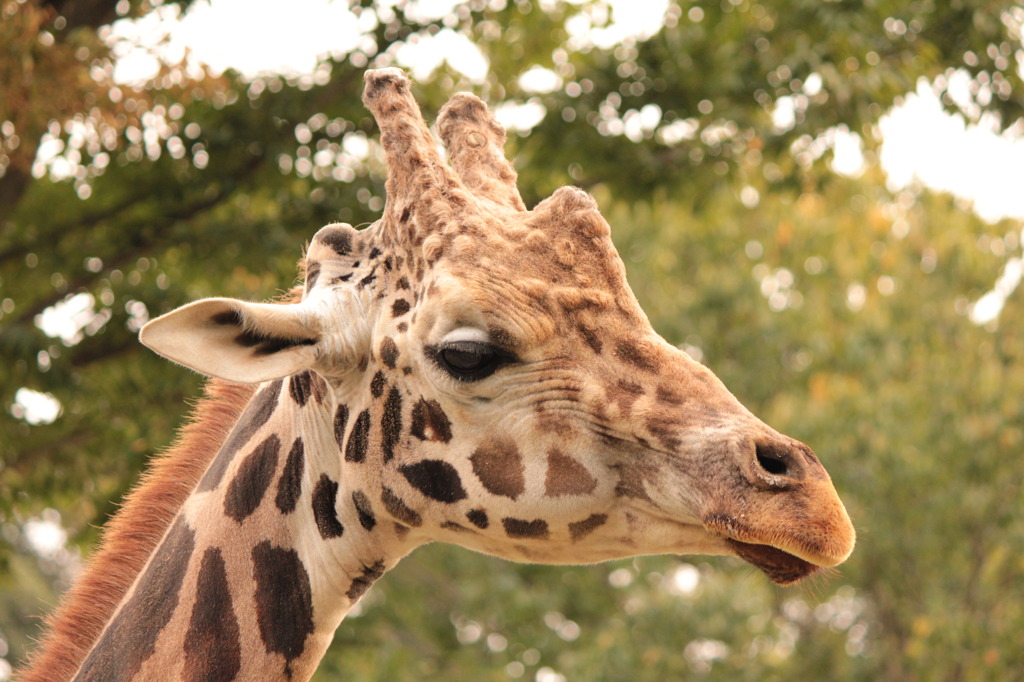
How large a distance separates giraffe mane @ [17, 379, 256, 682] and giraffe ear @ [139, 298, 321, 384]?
724 millimetres

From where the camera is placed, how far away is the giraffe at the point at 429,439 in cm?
314

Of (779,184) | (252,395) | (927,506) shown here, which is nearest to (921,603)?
(927,506)

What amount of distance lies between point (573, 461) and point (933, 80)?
7.19 metres

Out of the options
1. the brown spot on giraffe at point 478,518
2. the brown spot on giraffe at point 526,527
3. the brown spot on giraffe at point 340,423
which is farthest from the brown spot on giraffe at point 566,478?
the brown spot on giraffe at point 340,423

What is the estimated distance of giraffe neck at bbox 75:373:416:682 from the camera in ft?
11.4

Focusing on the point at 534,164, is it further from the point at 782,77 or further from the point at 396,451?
the point at 396,451

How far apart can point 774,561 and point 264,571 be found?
1561 millimetres

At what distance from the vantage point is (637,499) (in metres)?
3.21

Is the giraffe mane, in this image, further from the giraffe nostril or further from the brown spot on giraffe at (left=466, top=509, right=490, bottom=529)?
the giraffe nostril

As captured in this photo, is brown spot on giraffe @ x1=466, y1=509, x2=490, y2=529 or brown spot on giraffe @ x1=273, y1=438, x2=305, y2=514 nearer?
brown spot on giraffe @ x1=466, y1=509, x2=490, y2=529

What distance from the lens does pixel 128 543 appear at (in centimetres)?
395

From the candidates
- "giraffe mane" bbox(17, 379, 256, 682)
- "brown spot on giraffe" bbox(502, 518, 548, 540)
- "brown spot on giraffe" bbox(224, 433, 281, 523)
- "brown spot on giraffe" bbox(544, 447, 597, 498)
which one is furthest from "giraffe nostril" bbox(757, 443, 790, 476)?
"giraffe mane" bbox(17, 379, 256, 682)

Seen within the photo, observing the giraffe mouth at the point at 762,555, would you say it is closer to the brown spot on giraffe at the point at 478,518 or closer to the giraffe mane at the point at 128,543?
the brown spot on giraffe at the point at 478,518

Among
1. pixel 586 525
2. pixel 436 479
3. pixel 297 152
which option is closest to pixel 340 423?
pixel 436 479
